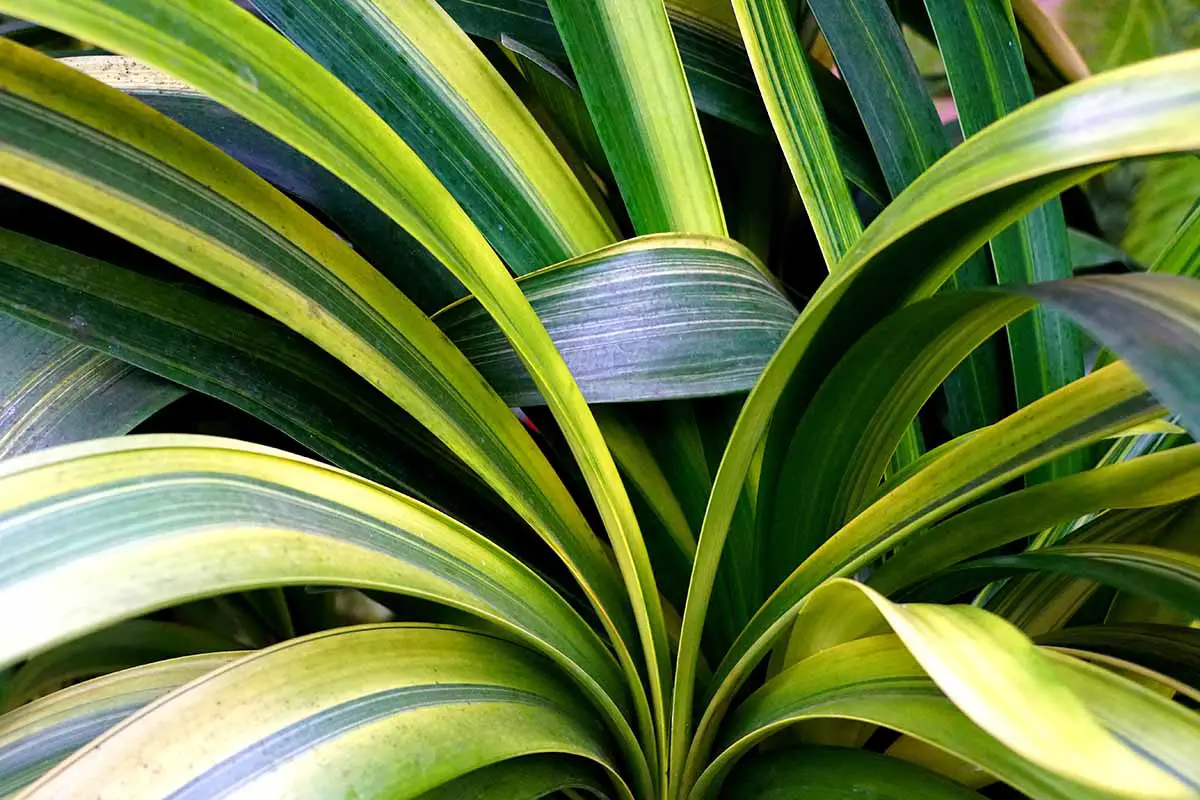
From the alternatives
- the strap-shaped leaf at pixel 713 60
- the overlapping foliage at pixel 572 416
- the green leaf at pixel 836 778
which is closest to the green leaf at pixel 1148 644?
the overlapping foliage at pixel 572 416

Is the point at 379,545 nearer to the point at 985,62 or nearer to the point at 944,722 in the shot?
the point at 944,722

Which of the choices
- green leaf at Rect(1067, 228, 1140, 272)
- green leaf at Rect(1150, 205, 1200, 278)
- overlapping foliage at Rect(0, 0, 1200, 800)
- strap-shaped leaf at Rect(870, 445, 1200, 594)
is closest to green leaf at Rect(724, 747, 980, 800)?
overlapping foliage at Rect(0, 0, 1200, 800)

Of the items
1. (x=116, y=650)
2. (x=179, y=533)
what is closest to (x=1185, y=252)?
(x=179, y=533)

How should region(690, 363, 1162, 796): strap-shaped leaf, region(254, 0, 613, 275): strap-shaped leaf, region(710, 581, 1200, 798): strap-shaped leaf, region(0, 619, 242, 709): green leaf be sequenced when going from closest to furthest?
1. region(710, 581, 1200, 798): strap-shaped leaf
2. region(690, 363, 1162, 796): strap-shaped leaf
3. region(254, 0, 613, 275): strap-shaped leaf
4. region(0, 619, 242, 709): green leaf

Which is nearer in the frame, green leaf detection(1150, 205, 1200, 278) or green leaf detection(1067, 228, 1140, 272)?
green leaf detection(1150, 205, 1200, 278)

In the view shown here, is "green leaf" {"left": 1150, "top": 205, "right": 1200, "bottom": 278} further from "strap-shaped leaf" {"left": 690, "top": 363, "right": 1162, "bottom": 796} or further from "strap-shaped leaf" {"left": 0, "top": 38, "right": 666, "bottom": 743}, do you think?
"strap-shaped leaf" {"left": 0, "top": 38, "right": 666, "bottom": 743}

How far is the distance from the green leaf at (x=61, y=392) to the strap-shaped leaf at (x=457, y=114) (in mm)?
186

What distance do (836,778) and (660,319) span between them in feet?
0.77

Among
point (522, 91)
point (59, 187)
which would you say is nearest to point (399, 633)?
point (59, 187)

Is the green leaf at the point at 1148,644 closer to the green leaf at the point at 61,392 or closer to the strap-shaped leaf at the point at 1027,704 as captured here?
the strap-shaped leaf at the point at 1027,704

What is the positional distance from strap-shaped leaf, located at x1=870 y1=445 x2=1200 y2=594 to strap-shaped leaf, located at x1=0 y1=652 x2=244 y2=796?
13.0 inches

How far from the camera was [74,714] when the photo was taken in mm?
349

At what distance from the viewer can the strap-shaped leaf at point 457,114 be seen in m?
0.40

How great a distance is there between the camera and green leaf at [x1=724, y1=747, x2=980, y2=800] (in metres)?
0.33
